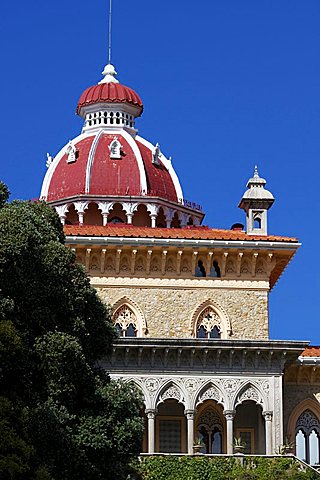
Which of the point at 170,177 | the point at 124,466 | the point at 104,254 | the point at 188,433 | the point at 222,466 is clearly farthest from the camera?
the point at 170,177

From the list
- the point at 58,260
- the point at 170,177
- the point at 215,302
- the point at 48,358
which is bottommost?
the point at 48,358

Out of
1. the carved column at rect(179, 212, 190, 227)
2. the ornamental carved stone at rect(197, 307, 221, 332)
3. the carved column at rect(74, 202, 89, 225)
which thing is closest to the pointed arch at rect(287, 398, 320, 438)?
the ornamental carved stone at rect(197, 307, 221, 332)

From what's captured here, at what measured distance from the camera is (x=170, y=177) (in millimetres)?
78625

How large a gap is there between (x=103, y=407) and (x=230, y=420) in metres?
16.3

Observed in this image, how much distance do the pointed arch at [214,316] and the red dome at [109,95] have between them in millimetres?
24174

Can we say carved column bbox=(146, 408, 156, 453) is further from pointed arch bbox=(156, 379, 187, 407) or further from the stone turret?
the stone turret

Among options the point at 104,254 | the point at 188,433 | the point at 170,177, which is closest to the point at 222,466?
the point at 188,433

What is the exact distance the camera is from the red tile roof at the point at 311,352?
58219 mm

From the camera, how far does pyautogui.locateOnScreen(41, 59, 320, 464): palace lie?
53844 millimetres

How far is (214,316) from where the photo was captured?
193 feet

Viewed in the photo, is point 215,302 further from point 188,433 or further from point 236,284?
point 188,433

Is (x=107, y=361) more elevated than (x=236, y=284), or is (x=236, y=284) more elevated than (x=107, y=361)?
(x=236, y=284)

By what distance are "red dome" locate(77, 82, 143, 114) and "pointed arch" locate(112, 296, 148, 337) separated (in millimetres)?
23936

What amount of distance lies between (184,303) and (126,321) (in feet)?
8.88
